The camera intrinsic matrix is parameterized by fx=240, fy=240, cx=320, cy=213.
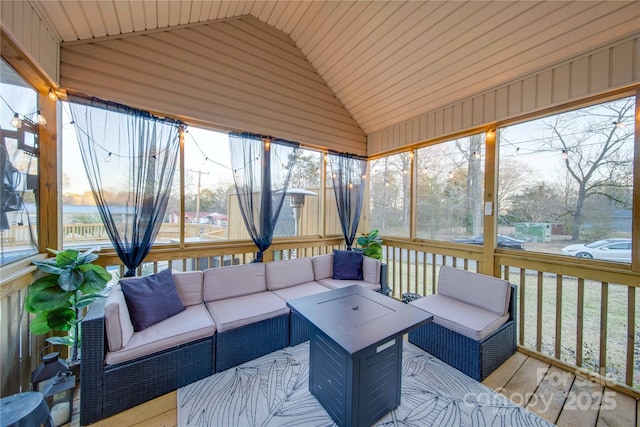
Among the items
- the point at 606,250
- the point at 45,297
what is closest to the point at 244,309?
the point at 45,297

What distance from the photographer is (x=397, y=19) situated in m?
2.78

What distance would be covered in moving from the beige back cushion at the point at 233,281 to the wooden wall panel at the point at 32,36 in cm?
226

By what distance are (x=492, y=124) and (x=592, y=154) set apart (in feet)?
3.16

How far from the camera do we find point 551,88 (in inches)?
96.3

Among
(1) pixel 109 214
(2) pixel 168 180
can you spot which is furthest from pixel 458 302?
(1) pixel 109 214

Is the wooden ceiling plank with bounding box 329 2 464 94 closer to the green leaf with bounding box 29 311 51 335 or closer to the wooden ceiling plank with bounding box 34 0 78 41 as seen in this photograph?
the wooden ceiling plank with bounding box 34 0 78 41

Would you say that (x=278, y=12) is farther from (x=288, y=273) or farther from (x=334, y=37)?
(x=288, y=273)

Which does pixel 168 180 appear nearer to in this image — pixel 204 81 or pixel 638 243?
pixel 204 81

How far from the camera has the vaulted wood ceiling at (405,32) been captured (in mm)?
2119

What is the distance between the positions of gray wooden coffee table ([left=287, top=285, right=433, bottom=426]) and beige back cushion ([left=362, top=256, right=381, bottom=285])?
1348 millimetres

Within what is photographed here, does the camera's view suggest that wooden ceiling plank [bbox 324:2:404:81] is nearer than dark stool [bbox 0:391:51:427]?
No

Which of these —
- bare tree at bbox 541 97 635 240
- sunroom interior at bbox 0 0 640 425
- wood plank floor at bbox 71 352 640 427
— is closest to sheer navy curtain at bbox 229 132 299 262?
sunroom interior at bbox 0 0 640 425

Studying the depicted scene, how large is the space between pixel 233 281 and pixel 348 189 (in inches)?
98.5

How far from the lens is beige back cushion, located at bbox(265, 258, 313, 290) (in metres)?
Result: 3.15
